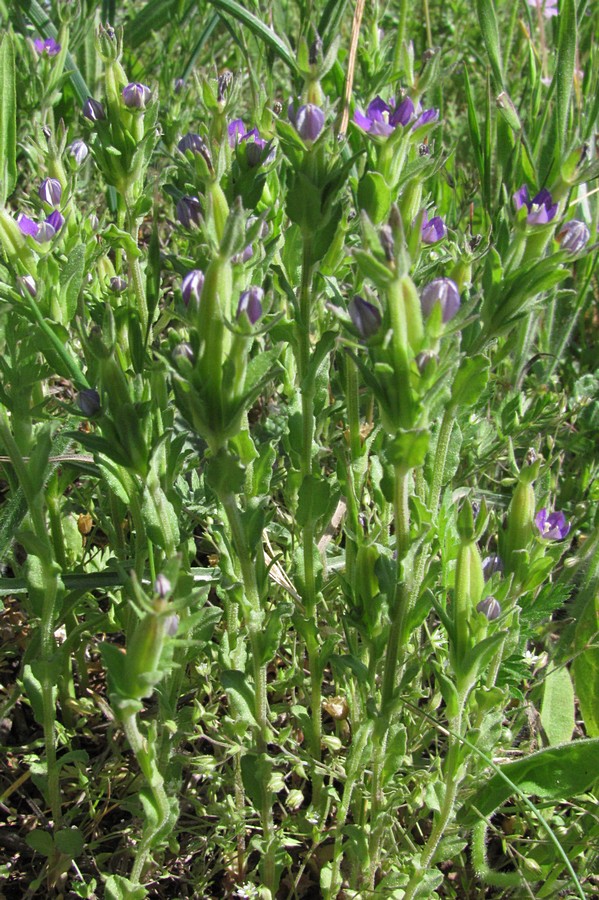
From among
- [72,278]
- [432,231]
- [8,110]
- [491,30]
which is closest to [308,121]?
[432,231]

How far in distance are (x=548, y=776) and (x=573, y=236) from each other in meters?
1.19

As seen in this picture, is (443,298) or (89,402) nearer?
(443,298)

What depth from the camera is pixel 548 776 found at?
1.96m

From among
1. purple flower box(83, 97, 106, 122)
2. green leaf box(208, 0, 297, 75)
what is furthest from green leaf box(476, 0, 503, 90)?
purple flower box(83, 97, 106, 122)

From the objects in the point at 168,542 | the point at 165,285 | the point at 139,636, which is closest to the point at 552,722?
the point at 168,542

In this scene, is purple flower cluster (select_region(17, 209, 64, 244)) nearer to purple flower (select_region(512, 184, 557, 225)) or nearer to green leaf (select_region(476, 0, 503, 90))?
purple flower (select_region(512, 184, 557, 225))

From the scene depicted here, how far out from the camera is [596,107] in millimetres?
2363

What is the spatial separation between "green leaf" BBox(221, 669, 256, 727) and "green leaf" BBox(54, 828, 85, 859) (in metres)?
0.49

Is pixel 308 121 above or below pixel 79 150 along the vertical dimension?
below

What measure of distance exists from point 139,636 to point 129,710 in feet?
0.50

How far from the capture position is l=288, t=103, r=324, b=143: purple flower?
160 cm

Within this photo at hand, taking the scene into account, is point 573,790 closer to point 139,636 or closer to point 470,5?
point 139,636

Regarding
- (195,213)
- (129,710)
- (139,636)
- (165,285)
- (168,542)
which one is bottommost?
(129,710)

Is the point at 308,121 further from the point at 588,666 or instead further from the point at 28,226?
the point at 588,666
